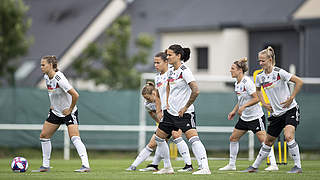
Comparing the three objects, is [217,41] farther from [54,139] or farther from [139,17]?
[54,139]

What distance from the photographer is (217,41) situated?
3206 centimetres

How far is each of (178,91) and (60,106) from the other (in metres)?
2.17

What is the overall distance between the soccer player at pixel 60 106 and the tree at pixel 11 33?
17351mm

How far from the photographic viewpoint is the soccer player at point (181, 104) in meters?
9.98

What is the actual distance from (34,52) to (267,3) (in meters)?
15.0

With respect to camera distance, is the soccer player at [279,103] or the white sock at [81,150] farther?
the white sock at [81,150]

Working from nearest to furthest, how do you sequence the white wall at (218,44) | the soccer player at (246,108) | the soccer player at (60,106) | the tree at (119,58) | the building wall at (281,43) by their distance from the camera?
the soccer player at (60,106), the soccer player at (246,108), the building wall at (281,43), the tree at (119,58), the white wall at (218,44)

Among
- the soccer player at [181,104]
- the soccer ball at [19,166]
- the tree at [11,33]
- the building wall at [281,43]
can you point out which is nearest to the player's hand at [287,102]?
the soccer player at [181,104]

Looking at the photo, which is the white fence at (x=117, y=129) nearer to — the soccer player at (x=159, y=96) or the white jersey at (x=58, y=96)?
the soccer player at (x=159, y=96)

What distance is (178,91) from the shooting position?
10180 mm

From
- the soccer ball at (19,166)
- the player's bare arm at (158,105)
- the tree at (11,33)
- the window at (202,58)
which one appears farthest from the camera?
the window at (202,58)

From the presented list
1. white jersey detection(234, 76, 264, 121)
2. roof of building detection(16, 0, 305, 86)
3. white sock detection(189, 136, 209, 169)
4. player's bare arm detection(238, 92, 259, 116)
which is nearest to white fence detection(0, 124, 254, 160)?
white jersey detection(234, 76, 264, 121)

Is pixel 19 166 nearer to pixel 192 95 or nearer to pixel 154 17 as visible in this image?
pixel 192 95

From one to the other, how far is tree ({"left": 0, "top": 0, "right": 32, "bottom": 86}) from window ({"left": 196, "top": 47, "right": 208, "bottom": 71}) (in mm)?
9274
